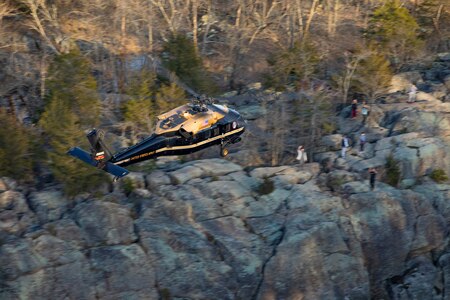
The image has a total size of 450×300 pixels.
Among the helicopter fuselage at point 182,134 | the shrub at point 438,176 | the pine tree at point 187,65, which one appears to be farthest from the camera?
the pine tree at point 187,65

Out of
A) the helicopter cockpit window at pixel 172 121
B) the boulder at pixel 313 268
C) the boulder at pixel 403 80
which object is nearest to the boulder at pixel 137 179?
the helicopter cockpit window at pixel 172 121

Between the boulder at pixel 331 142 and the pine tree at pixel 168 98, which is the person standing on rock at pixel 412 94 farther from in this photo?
the pine tree at pixel 168 98

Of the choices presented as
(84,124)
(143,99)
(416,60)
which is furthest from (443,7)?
(84,124)

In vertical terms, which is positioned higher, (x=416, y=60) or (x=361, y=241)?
(x=416, y=60)

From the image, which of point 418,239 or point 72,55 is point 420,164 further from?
point 72,55

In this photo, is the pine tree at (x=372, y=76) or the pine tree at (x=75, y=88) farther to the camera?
the pine tree at (x=372, y=76)

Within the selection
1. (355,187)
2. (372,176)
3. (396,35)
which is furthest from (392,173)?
(396,35)
